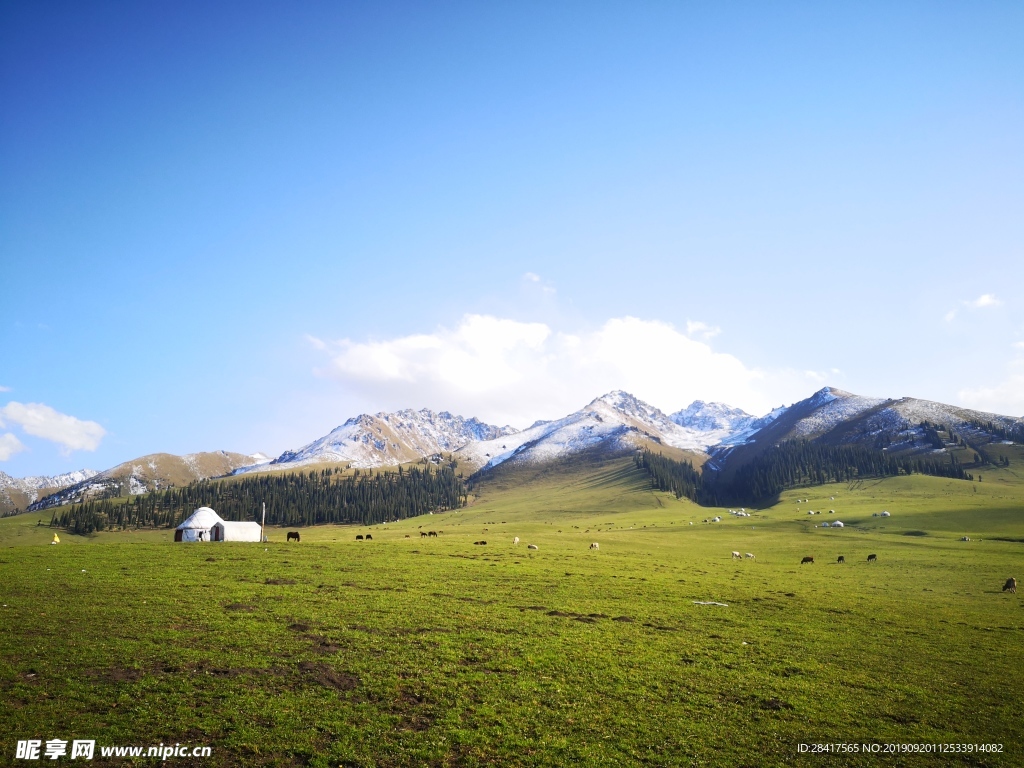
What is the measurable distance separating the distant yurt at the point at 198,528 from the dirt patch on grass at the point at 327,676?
74.7 metres

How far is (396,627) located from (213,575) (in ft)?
72.2

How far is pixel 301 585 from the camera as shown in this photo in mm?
40844

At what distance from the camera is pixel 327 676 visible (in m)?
22.5

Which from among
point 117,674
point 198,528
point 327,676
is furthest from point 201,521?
point 327,676

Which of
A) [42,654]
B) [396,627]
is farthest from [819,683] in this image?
[42,654]

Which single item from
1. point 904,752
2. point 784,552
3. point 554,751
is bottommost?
point 784,552

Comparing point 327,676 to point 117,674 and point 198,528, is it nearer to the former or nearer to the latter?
point 117,674

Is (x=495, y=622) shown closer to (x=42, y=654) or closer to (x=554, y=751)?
(x=554, y=751)

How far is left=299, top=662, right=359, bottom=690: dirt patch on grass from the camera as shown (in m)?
21.7

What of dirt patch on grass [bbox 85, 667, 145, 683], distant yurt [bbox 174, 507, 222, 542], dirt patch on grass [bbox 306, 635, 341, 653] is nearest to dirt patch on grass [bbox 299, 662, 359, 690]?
dirt patch on grass [bbox 306, 635, 341, 653]

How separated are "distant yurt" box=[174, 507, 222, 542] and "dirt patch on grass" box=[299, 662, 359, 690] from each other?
74725 mm

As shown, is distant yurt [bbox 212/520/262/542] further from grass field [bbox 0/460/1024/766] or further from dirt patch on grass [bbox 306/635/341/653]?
dirt patch on grass [bbox 306/635/341/653]

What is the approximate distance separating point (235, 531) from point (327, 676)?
7320 centimetres

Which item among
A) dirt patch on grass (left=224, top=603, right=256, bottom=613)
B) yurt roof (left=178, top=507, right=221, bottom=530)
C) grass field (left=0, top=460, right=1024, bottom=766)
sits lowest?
grass field (left=0, top=460, right=1024, bottom=766)
